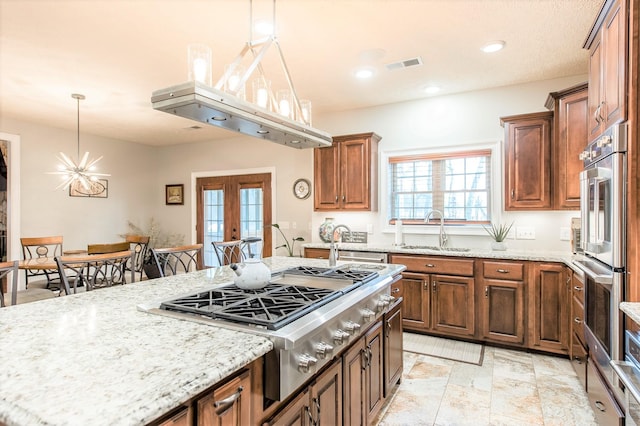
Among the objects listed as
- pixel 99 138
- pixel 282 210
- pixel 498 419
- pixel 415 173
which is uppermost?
pixel 99 138

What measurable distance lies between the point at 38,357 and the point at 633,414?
2164mm

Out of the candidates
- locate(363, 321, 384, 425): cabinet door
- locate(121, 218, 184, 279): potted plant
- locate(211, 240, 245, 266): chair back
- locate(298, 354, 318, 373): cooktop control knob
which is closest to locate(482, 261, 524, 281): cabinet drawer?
locate(363, 321, 384, 425): cabinet door

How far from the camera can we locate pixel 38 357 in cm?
99

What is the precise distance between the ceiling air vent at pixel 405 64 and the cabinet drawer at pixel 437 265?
1.93 metres

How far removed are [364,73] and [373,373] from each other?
2.81 metres

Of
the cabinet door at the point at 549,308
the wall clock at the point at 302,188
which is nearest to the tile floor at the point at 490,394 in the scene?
the cabinet door at the point at 549,308

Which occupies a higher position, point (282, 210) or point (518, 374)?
point (282, 210)

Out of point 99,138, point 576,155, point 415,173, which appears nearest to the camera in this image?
point 576,155

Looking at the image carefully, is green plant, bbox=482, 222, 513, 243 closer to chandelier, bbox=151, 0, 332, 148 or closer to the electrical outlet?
the electrical outlet

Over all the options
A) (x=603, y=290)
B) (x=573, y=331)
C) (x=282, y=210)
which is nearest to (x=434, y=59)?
(x=603, y=290)

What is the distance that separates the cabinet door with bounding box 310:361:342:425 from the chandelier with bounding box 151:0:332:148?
3.84ft

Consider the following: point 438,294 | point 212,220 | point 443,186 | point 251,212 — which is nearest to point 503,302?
point 438,294

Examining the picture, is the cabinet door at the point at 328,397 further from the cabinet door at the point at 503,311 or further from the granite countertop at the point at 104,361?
the cabinet door at the point at 503,311

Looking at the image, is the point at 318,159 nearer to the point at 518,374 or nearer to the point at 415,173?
the point at 415,173
